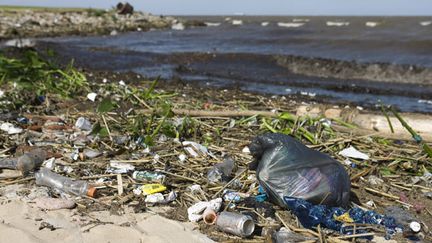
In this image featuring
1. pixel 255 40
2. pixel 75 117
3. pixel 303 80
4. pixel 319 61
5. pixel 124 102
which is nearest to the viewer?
pixel 75 117

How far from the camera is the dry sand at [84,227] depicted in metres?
2.72

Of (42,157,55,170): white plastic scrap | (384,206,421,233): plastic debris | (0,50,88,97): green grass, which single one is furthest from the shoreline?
(384,206,421,233): plastic debris

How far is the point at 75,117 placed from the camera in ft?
17.0

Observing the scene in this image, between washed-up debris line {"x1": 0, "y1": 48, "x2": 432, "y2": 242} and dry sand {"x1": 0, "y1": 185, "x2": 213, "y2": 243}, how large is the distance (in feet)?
0.31

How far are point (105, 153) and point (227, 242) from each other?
1.76 metres

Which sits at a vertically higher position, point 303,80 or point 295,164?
point 295,164

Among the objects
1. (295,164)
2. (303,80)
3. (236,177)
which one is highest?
(295,164)

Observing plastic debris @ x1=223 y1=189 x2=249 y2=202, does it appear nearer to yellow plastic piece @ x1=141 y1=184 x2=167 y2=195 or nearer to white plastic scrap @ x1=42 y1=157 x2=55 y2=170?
yellow plastic piece @ x1=141 y1=184 x2=167 y2=195

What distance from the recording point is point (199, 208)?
303cm

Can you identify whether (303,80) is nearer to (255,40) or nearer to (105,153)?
(105,153)

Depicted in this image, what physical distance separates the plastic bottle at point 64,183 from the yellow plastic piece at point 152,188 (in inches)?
13.6

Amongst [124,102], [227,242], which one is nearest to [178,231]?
[227,242]

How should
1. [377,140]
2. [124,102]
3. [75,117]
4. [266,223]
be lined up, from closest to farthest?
[266,223], [377,140], [75,117], [124,102]

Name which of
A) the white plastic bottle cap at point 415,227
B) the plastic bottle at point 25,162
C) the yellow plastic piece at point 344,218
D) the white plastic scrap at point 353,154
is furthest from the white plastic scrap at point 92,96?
the white plastic bottle cap at point 415,227
